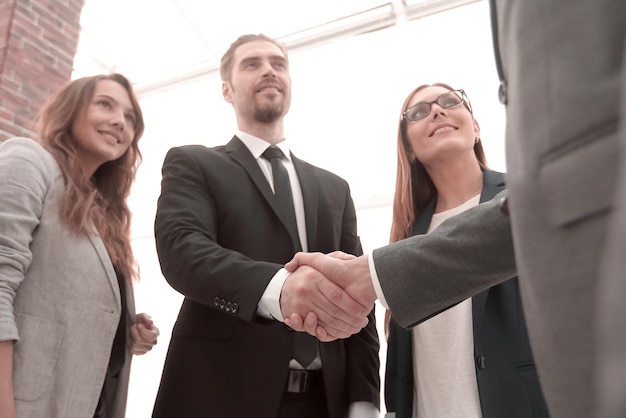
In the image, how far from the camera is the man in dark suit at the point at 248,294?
152cm

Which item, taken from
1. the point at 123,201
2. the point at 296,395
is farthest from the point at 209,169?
the point at 296,395

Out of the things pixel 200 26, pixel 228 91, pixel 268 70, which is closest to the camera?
pixel 268 70

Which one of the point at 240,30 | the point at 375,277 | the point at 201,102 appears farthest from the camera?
the point at 201,102

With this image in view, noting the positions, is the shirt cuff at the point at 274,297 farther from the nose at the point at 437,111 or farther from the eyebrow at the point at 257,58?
the eyebrow at the point at 257,58

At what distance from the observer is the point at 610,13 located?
0.46 metres

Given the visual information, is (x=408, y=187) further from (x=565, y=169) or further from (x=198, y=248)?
(x=565, y=169)

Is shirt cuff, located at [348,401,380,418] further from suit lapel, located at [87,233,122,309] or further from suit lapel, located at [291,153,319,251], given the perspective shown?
suit lapel, located at [87,233,122,309]

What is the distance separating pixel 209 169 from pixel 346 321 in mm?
768

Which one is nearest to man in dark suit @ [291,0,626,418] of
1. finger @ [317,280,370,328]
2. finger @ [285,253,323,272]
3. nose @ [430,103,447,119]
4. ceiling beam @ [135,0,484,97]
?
finger @ [317,280,370,328]

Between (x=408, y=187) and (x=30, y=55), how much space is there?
2.35 meters

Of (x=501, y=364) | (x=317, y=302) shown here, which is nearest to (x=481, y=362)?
(x=501, y=364)

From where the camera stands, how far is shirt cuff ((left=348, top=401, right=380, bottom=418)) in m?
1.63

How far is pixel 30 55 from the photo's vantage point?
2.97 metres

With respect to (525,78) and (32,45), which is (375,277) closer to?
(525,78)
